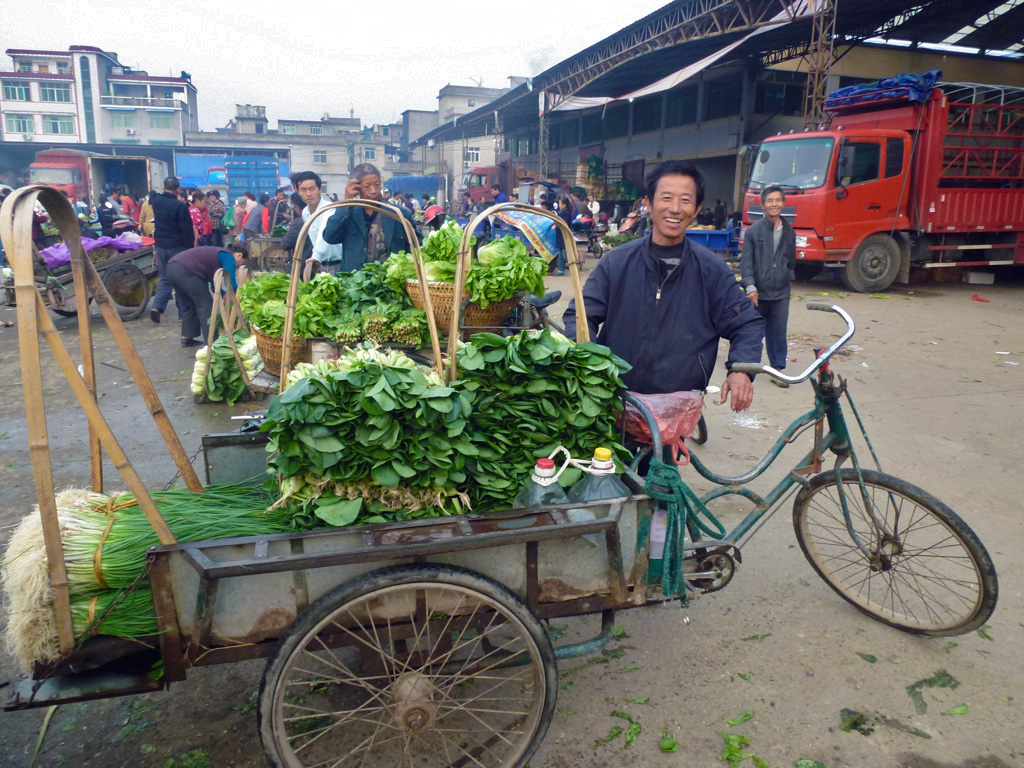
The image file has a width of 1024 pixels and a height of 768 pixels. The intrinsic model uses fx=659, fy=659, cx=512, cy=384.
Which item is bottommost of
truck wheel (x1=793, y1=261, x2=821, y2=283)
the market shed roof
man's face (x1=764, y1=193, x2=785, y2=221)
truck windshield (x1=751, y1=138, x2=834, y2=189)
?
truck wheel (x1=793, y1=261, x2=821, y2=283)

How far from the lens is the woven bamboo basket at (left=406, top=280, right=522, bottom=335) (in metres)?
3.84

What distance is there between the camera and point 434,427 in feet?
7.06

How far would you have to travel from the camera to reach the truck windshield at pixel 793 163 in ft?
35.8

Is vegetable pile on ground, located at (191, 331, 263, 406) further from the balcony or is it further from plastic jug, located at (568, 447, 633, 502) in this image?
the balcony

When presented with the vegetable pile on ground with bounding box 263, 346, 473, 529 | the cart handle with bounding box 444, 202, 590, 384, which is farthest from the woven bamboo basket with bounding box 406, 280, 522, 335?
the vegetable pile on ground with bounding box 263, 346, 473, 529

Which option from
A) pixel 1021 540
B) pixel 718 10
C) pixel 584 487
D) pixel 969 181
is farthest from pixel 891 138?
pixel 584 487

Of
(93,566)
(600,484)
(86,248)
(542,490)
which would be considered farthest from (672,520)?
(86,248)

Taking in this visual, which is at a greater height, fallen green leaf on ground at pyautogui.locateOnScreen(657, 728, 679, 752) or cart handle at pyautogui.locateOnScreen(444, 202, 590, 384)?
cart handle at pyautogui.locateOnScreen(444, 202, 590, 384)

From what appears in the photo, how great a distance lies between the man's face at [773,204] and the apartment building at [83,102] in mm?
Answer: 59805

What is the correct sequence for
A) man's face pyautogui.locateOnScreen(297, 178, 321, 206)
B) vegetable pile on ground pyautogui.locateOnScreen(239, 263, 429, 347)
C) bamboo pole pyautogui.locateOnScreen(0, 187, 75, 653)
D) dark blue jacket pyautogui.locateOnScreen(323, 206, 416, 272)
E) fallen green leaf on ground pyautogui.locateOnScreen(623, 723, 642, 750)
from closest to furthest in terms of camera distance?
bamboo pole pyautogui.locateOnScreen(0, 187, 75, 653) → fallen green leaf on ground pyautogui.locateOnScreen(623, 723, 642, 750) → vegetable pile on ground pyautogui.locateOnScreen(239, 263, 429, 347) → dark blue jacket pyautogui.locateOnScreen(323, 206, 416, 272) → man's face pyautogui.locateOnScreen(297, 178, 321, 206)

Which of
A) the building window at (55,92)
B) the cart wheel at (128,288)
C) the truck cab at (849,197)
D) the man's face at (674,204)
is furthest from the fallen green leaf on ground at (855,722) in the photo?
the building window at (55,92)

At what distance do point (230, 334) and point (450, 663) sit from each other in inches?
167

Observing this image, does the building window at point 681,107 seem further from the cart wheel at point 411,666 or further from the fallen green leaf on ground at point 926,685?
the cart wheel at point 411,666

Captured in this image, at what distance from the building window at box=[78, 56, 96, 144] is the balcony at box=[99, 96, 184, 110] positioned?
1004 millimetres
